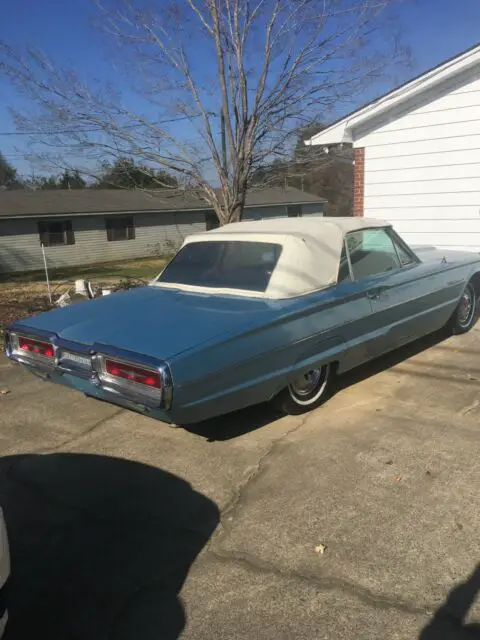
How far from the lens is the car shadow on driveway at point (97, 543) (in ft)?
7.71

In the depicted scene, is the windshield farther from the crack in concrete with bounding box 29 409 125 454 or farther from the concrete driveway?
the crack in concrete with bounding box 29 409 125 454

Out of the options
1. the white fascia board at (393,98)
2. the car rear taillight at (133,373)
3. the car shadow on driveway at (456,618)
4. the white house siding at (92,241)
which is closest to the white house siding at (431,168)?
the white fascia board at (393,98)

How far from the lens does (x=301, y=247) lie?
4492 mm

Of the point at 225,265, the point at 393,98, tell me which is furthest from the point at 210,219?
the point at 225,265

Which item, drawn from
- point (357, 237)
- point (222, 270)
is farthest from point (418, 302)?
point (222, 270)

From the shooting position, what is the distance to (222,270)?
15.5 ft

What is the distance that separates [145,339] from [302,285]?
4.78 ft

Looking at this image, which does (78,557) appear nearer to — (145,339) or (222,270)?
(145,339)

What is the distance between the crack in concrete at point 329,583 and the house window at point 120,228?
2370cm

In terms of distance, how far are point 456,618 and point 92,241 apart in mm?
24010

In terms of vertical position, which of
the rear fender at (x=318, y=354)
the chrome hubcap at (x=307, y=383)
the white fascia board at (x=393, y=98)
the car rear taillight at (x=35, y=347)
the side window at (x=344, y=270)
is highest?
the white fascia board at (x=393, y=98)

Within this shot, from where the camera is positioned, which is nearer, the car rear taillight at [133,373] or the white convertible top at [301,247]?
the car rear taillight at [133,373]

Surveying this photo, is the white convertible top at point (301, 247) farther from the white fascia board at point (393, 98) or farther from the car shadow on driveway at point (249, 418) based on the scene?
the white fascia board at point (393, 98)

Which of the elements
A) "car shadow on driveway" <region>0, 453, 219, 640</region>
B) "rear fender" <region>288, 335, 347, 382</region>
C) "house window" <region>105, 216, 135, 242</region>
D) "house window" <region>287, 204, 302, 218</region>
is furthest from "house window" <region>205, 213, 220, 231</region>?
"car shadow on driveway" <region>0, 453, 219, 640</region>
